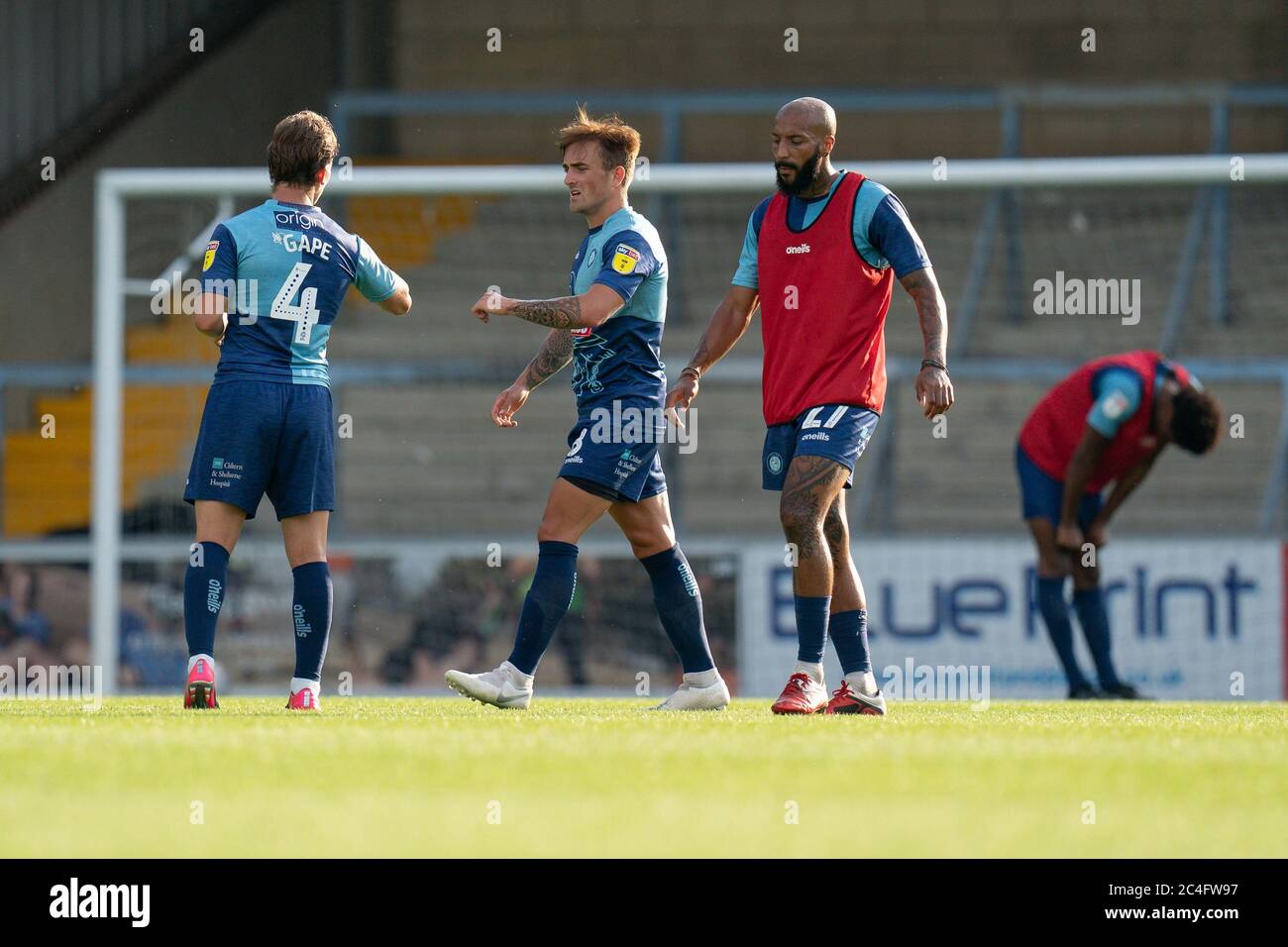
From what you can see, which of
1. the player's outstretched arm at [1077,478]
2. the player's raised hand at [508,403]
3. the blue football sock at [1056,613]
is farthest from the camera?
the blue football sock at [1056,613]

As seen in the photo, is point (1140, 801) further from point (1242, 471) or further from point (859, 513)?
point (1242, 471)

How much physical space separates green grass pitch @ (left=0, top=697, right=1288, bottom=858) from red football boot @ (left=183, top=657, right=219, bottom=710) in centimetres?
16

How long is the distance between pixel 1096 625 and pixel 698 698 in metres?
2.67

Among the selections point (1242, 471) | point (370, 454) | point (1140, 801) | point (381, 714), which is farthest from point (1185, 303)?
point (1140, 801)

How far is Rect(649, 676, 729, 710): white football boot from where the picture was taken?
5.71m

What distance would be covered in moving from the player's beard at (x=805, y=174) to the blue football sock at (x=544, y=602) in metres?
1.28

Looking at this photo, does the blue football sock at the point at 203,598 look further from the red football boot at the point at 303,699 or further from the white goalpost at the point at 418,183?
the white goalpost at the point at 418,183

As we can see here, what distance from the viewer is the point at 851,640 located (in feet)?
17.8

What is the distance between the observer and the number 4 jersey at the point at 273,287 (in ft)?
17.3

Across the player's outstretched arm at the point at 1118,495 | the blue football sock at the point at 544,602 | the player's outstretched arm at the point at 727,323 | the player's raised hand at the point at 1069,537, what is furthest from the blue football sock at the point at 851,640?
the player's outstretched arm at the point at 1118,495

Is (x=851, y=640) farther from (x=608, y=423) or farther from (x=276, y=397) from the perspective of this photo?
(x=276, y=397)

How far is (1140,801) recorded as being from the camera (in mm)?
3396
